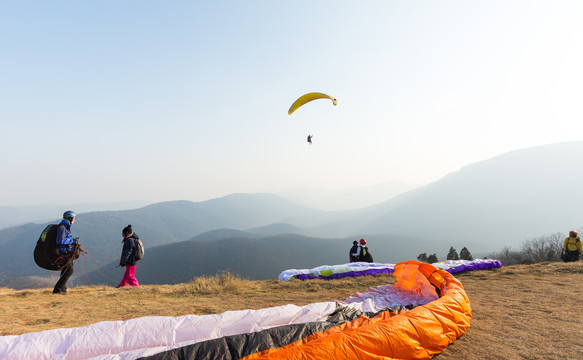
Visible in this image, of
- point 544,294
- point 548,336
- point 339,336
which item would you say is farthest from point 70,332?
point 544,294

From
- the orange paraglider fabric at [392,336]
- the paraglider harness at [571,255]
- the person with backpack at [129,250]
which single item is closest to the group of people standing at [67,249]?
the person with backpack at [129,250]

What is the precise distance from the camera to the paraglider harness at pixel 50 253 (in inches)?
266

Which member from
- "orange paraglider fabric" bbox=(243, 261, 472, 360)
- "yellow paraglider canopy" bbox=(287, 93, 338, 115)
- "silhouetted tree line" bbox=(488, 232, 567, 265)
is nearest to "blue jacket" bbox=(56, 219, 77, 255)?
"orange paraglider fabric" bbox=(243, 261, 472, 360)

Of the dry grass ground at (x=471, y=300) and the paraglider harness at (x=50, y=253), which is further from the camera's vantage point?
the paraglider harness at (x=50, y=253)

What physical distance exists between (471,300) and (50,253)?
10290 millimetres

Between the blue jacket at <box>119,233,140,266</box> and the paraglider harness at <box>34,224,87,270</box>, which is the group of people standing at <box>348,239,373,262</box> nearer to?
the blue jacket at <box>119,233,140,266</box>

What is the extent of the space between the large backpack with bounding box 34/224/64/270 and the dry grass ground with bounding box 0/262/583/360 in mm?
837

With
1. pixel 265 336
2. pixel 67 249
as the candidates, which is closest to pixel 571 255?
pixel 265 336

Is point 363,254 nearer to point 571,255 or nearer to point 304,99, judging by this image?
point 304,99

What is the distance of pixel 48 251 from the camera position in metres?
6.75

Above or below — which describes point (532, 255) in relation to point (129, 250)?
below

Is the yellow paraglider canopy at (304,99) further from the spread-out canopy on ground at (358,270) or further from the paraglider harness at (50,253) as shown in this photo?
the paraglider harness at (50,253)

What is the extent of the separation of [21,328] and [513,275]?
511 inches

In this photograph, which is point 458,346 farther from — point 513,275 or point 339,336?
point 513,275
